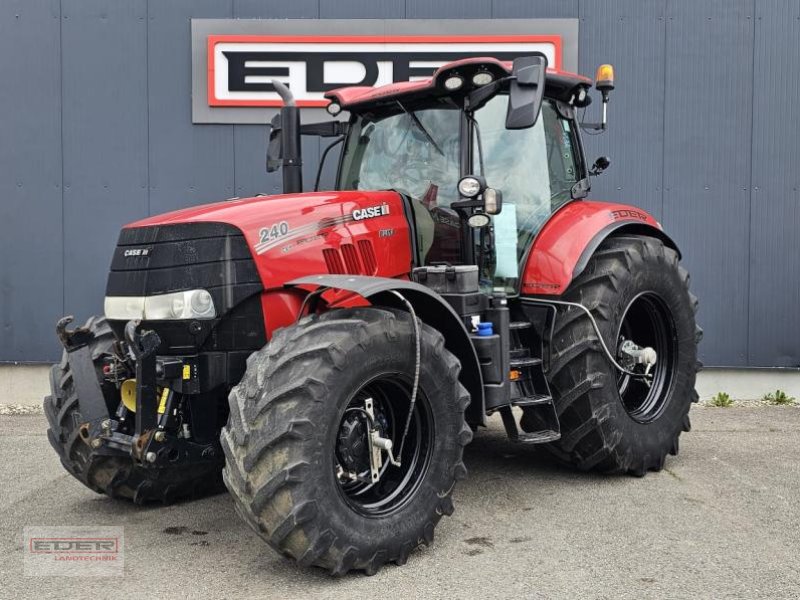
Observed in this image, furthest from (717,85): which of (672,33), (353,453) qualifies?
(353,453)

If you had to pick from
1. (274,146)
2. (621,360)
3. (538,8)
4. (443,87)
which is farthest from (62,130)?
(621,360)

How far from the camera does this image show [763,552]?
149 inches

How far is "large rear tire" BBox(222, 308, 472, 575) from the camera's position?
3.28 m

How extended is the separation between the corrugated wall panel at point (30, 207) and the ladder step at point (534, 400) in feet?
16.8

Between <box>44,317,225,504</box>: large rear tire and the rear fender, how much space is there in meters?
1.37

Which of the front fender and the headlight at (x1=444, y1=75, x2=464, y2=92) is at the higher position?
the headlight at (x1=444, y1=75, x2=464, y2=92)

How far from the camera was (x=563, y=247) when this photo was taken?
488cm

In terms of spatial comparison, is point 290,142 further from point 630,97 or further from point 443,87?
point 630,97

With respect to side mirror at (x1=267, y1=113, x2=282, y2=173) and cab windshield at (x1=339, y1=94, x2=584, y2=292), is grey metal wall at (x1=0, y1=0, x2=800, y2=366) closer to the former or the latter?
side mirror at (x1=267, y1=113, x2=282, y2=173)

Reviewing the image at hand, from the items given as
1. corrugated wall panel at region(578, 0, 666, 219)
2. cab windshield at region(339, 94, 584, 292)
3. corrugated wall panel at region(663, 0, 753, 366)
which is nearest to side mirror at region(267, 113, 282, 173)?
cab windshield at region(339, 94, 584, 292)

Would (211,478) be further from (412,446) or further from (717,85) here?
(717,85)

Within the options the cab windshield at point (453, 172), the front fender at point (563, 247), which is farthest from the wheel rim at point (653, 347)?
the cab windshield at point (453, 172)

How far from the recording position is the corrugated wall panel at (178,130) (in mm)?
7750

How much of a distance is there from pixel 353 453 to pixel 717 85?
19.3 ft
